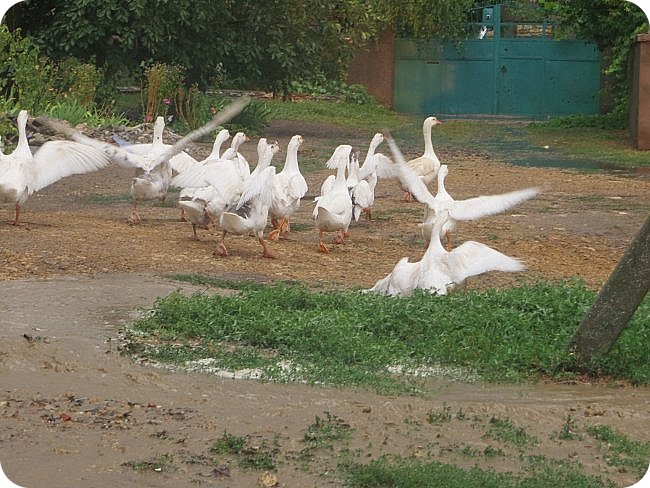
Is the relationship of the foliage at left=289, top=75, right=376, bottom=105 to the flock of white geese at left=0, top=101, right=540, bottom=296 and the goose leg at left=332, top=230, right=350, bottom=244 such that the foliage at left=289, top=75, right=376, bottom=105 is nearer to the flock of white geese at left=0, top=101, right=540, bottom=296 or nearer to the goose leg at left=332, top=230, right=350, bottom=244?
the flock of white geese at left=0, top=101, right=540, bottom=296

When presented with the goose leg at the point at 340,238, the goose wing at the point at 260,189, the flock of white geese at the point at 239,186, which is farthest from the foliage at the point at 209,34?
the goose wing at the point at 260,189

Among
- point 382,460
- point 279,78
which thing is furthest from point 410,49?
point 382,460

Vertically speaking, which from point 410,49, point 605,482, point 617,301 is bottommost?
point 605,482

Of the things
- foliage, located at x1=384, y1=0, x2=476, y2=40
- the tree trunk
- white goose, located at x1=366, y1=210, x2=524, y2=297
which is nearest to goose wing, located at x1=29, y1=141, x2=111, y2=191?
white goose, located at x1=366, y1=210, x2=524, y2=297

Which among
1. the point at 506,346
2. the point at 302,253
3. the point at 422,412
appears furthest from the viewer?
the point at 302,253

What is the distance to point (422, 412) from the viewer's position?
5.90m

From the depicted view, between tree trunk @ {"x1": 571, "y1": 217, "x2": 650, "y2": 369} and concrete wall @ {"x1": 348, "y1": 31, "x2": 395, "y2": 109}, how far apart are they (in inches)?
938

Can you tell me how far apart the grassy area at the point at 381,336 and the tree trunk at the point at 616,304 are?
10cm

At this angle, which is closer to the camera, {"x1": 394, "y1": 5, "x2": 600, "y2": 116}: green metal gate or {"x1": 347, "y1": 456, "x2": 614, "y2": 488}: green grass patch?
{"x1": 347, "y1": 456, "x2": 614, "y2": 488}: green grass patch

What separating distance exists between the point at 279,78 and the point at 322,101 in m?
6.53

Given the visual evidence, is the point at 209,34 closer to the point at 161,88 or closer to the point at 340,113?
the point at 161,88

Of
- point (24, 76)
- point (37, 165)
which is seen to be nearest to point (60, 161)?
point (37, 165)

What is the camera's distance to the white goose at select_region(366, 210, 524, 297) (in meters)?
8.37

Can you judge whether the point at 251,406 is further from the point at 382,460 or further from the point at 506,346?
the point at 506,346
